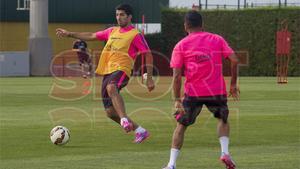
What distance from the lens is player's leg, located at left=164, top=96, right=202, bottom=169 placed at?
12.3 metres

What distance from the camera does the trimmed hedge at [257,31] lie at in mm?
53531

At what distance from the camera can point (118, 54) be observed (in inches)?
650

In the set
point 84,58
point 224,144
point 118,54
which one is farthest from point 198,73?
point 84,58

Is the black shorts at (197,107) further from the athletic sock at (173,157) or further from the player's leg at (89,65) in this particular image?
the player's leg at (89,65)

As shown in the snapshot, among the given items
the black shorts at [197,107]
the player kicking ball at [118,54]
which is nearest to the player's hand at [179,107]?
the black shorts at [197,107]

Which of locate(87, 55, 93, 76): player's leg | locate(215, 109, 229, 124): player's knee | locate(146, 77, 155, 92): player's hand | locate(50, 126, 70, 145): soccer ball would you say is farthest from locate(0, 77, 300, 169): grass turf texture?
locate(87, 55, 93, 76): player's leg

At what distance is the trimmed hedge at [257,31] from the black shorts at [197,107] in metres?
41.1

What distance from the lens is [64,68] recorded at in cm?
5700

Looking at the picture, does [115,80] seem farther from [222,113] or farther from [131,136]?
[222,113]

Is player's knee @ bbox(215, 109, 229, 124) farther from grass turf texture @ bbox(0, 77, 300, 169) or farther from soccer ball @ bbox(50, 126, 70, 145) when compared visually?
soccer ball @ bbox(50, 126, 70, 145)

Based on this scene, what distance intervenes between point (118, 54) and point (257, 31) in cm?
3988

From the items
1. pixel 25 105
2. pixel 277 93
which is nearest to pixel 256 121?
pixel 25 105

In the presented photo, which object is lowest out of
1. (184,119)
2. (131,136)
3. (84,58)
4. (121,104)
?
(84,58)

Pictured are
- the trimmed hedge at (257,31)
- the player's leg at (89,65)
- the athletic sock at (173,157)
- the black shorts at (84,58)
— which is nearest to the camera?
the athletic sock at (173,157)
